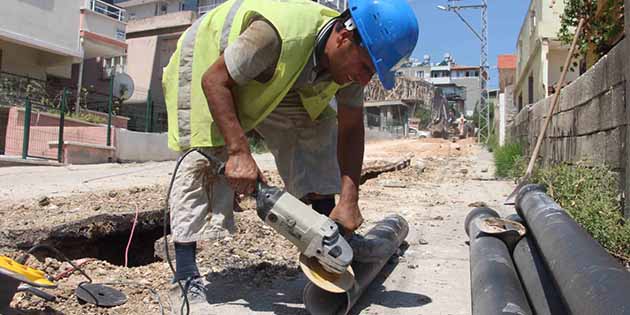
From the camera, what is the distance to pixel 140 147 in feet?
42.5

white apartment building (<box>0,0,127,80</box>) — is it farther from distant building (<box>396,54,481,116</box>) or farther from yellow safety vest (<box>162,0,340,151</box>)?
distant building (<box>396,54,481,116</box>)

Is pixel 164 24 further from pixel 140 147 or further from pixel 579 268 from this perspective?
pixel 579 268

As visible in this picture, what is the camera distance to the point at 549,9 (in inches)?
555

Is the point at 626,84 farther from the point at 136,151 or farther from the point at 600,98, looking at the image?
the point at 136,151

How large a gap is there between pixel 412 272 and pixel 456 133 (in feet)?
117

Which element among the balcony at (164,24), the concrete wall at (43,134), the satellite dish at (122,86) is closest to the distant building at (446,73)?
the balcony at (164,24)

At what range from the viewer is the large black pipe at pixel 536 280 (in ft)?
6.89

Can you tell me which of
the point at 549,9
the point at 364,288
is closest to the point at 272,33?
the point at 364,288

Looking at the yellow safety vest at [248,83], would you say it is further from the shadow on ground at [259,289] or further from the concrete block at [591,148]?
the concrete block at [591,148]

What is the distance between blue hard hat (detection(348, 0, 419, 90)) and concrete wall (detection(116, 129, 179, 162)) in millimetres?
10673

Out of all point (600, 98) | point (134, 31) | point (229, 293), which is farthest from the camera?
point (134, 31)

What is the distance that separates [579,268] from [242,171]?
132cm

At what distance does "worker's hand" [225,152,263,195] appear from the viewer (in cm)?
216

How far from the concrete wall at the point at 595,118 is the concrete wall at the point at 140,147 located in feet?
29.0
